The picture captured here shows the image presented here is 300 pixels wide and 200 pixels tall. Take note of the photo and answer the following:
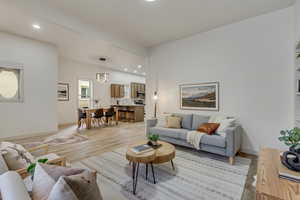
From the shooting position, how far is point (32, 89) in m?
4.48

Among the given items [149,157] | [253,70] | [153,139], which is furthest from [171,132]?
[253,70]

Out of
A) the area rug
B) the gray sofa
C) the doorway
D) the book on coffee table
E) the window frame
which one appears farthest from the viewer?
the doorway

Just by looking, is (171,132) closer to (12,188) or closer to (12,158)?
(12,158)

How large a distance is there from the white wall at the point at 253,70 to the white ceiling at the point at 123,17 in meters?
0.30

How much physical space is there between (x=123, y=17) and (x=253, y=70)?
3117 mm

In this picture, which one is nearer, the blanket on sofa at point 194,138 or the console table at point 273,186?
the console table at point 273,186

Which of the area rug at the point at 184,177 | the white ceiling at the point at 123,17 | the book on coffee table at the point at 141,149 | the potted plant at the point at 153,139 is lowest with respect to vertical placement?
the area rug at the point at 184,177

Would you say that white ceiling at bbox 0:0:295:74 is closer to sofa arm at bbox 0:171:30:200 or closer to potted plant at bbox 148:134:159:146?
potted plant at bbox 148:134:159:146

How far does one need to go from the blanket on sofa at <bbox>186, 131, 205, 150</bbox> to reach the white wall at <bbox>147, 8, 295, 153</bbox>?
1.04 metres

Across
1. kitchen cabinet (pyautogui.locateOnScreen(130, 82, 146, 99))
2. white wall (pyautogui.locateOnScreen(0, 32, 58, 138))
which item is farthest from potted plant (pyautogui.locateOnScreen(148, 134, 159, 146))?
kitchen cabinet (pyautogui.locateOnScreen(130, 82, 146, 99))

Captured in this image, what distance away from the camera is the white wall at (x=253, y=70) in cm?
295

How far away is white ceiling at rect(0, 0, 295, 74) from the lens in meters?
2.79

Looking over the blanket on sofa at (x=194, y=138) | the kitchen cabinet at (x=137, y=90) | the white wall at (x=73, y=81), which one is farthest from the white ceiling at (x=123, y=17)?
the kitchen cabinet at (x=137, y=90)

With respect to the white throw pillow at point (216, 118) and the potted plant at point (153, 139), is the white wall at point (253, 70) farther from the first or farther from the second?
the potted plant at point (153, 139)
